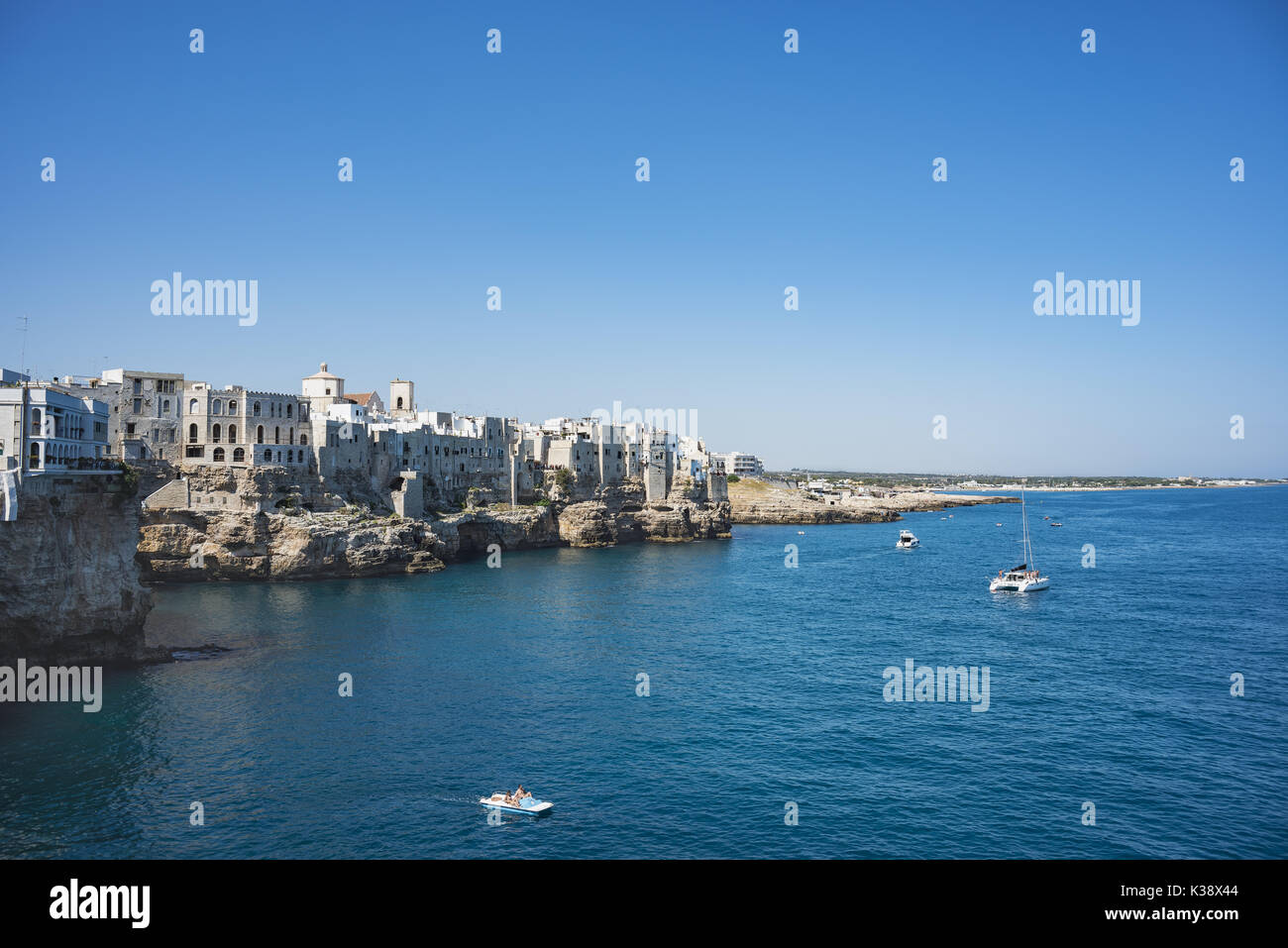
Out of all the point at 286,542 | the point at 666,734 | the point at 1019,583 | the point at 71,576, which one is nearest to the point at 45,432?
the point at 71,576

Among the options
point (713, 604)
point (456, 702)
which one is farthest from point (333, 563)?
point (456, 702)

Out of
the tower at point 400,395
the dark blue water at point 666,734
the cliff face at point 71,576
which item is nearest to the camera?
the dark blue water at point 666,734

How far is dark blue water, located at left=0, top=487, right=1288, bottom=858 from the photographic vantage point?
956 inches

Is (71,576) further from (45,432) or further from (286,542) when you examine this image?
(286,542)

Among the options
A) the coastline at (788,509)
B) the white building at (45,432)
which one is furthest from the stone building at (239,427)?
the coastline at (788,509)

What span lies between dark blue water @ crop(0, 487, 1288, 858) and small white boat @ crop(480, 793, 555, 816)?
0.48m

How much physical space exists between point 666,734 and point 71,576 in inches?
1181

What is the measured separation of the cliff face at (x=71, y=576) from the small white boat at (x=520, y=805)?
25477 millimetres

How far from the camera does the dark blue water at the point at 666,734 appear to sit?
79.7 ft

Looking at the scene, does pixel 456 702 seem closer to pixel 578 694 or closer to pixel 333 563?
pixel 578 694

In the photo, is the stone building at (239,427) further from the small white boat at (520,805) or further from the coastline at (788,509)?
the coastline at (788,509)

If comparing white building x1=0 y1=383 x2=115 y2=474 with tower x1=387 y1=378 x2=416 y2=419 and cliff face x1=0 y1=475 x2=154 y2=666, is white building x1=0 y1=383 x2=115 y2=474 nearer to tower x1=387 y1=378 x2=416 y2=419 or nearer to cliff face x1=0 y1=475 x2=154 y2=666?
cliff face x1=0 y1=475 x2=154 y2=666

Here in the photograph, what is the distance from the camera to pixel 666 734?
109 ft
